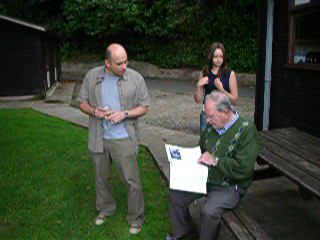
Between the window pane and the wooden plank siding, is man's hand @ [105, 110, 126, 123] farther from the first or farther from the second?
the wooden plank siding

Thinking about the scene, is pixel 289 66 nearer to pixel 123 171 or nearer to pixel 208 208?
pixel 123 171

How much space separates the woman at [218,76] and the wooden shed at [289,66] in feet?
5.66

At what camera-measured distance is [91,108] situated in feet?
12.7

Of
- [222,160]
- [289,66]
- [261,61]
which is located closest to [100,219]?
[222,160]

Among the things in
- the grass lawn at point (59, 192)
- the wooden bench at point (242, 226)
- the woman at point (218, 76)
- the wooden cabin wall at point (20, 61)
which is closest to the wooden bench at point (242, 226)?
the wooden bench at point (242, 226)

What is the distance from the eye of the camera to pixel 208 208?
3273mm

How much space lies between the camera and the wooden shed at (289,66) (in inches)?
240

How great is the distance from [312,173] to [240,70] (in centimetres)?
1868

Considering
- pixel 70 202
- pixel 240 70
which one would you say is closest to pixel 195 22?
pixel 240 70

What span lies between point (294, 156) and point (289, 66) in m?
3.12

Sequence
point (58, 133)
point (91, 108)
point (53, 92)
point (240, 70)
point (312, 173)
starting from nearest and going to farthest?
1. point (312, 173)
2. point (91, 108)
3. point (58, 133)
4. point (53, 92)
5. point (240, 70)

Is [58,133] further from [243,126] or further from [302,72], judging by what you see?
[243,126]

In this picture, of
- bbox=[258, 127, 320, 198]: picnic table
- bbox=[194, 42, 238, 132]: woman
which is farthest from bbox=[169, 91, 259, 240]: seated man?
bbox=[194, 42, 238, 132]: woman

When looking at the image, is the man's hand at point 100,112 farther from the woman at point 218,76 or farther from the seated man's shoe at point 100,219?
the woman at point 218,76
